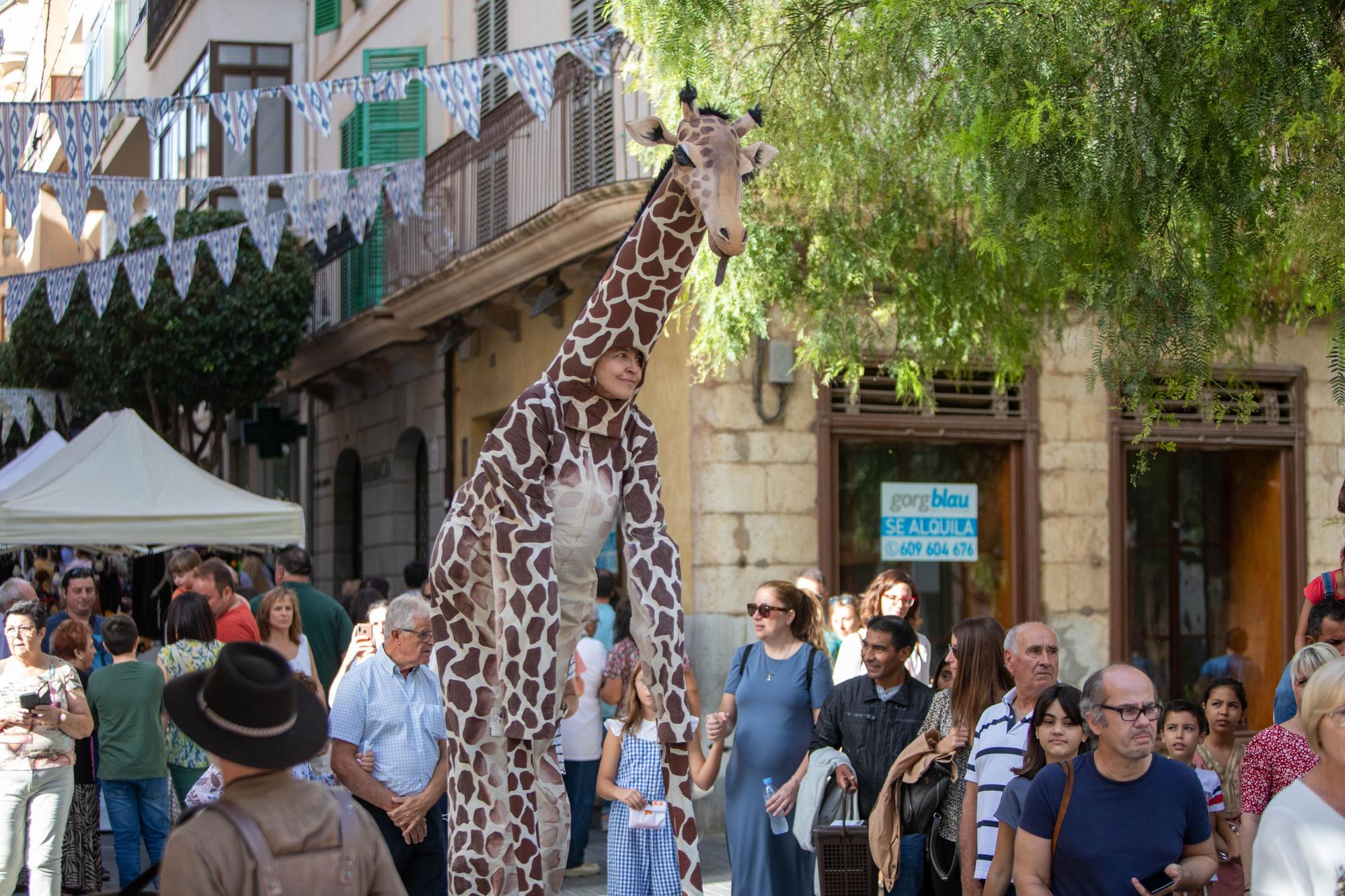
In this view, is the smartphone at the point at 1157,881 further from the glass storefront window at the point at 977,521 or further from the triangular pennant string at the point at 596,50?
the triangular pennant string at the point at 596,50

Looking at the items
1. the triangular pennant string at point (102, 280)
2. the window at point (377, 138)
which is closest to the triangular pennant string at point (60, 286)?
the triangular pennant string at point (102, 280)

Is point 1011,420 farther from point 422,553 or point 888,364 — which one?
point 422,553

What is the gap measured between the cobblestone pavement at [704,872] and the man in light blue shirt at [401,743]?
9.36 feet

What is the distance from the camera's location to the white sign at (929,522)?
13516 millimetres

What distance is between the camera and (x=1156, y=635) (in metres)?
14.6

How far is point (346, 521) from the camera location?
21859 mm

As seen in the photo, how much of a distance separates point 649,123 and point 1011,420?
28.0 ft

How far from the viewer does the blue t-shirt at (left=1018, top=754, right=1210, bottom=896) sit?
15.8ft

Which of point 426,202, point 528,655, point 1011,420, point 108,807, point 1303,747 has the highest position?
point 426,202

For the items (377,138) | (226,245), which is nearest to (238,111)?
(226,245)

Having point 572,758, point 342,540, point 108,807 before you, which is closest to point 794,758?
point 572,758

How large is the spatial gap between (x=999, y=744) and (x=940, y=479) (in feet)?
26.4

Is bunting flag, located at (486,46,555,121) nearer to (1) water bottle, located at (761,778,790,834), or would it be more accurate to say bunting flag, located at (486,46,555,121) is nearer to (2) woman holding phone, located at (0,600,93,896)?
(2) woman holding phone, located at (0,600,93,896)

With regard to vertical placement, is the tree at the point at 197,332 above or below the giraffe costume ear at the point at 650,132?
above
